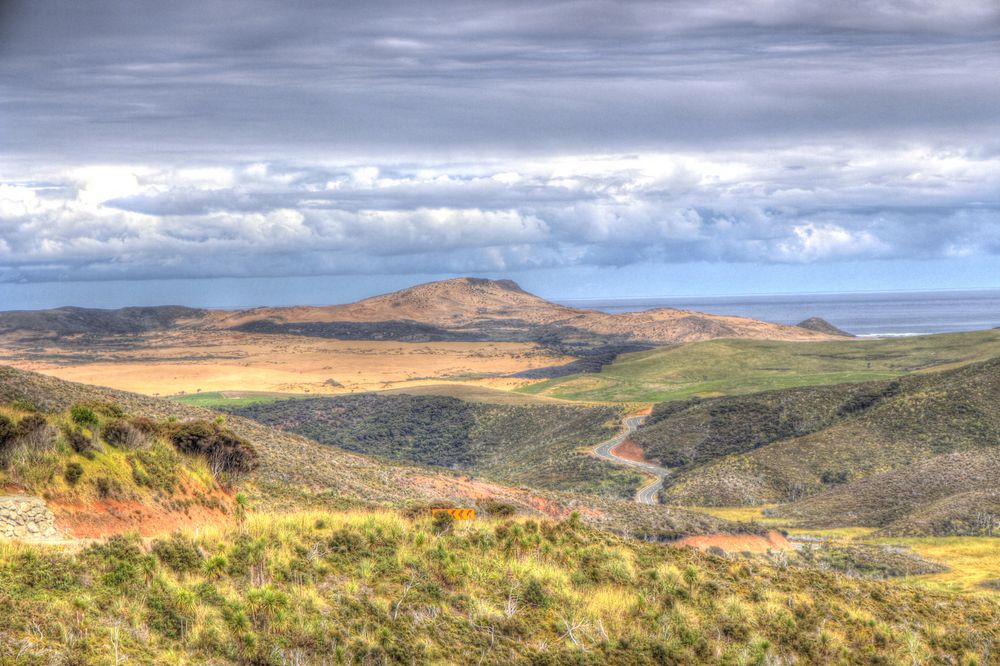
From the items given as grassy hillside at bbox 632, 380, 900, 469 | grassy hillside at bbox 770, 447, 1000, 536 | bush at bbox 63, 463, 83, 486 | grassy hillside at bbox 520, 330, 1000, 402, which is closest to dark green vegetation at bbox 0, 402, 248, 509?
bush at bbox 63, 463, 83, 486

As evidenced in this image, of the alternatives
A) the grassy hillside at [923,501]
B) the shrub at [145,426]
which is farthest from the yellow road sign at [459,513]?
the grassy hillside at [923,501]

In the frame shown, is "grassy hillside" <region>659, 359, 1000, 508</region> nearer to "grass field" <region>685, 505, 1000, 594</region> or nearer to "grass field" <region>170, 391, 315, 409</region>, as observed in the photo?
"grass field" <region>685, 505, 1000, 594</region>

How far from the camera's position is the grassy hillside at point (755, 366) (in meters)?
112

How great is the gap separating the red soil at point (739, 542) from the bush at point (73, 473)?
75.2ft

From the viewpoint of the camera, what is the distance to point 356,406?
4232 inches

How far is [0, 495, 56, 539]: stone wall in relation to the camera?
15276mm

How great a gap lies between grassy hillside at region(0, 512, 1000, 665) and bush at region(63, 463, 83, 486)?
3.17 m

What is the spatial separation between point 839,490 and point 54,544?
172 feet

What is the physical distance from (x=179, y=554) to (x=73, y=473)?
12.7 ft

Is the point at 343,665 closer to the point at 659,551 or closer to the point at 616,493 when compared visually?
the point at 659,551

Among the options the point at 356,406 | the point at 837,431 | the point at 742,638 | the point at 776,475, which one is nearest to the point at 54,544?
the point at 742,638

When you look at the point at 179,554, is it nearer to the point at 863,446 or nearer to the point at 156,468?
the point at 156,468

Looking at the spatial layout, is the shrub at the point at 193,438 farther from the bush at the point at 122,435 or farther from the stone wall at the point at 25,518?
the stone wall at the point at 25,518

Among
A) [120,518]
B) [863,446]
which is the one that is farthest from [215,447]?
[863,446]
